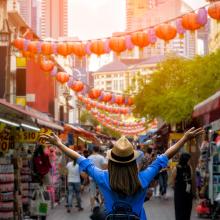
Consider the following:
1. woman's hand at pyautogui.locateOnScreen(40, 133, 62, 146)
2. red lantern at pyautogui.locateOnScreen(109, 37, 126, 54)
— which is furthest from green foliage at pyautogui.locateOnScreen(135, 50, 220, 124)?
woman's hand at pyautogui.locateOnScreen(40, 133, 62, 146)

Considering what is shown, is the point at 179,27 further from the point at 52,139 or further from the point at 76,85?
the point at 76,85

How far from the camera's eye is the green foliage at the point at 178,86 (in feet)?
112

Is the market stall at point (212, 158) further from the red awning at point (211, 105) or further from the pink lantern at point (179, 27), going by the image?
the pink lantern at point (179, 27)

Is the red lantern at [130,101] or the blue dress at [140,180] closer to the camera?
the blue dress at [140,180]

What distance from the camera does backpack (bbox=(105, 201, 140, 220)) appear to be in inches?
218

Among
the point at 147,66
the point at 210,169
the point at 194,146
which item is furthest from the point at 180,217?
the point at 147,66

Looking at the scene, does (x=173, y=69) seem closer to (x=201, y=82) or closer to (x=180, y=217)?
(x=201, y=82)

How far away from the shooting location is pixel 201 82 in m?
34.4

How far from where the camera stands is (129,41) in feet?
74.6

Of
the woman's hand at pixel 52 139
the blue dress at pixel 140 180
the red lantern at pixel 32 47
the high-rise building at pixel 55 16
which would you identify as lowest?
the blue dress at pixel 140 180

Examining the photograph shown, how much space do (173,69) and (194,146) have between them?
57.5ft

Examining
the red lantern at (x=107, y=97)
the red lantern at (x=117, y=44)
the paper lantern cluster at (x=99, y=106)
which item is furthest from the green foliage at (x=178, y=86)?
the red lantern at (x=117, y=44)

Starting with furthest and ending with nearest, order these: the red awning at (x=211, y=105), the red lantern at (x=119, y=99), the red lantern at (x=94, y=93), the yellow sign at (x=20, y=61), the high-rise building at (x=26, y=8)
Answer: the high-rise building at (x=26, y=8) < the red lantern at (x=119, y=99) < the red lantern at (x=94, y=93) < the yellow sign at (x=20, y=61) < the red awning at (x=211, y=105)

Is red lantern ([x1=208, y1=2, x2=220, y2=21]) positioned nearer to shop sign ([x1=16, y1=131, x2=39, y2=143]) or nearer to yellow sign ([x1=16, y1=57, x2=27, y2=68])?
shop sign ([x1=16, y1=131, x2=39, y2=143])
